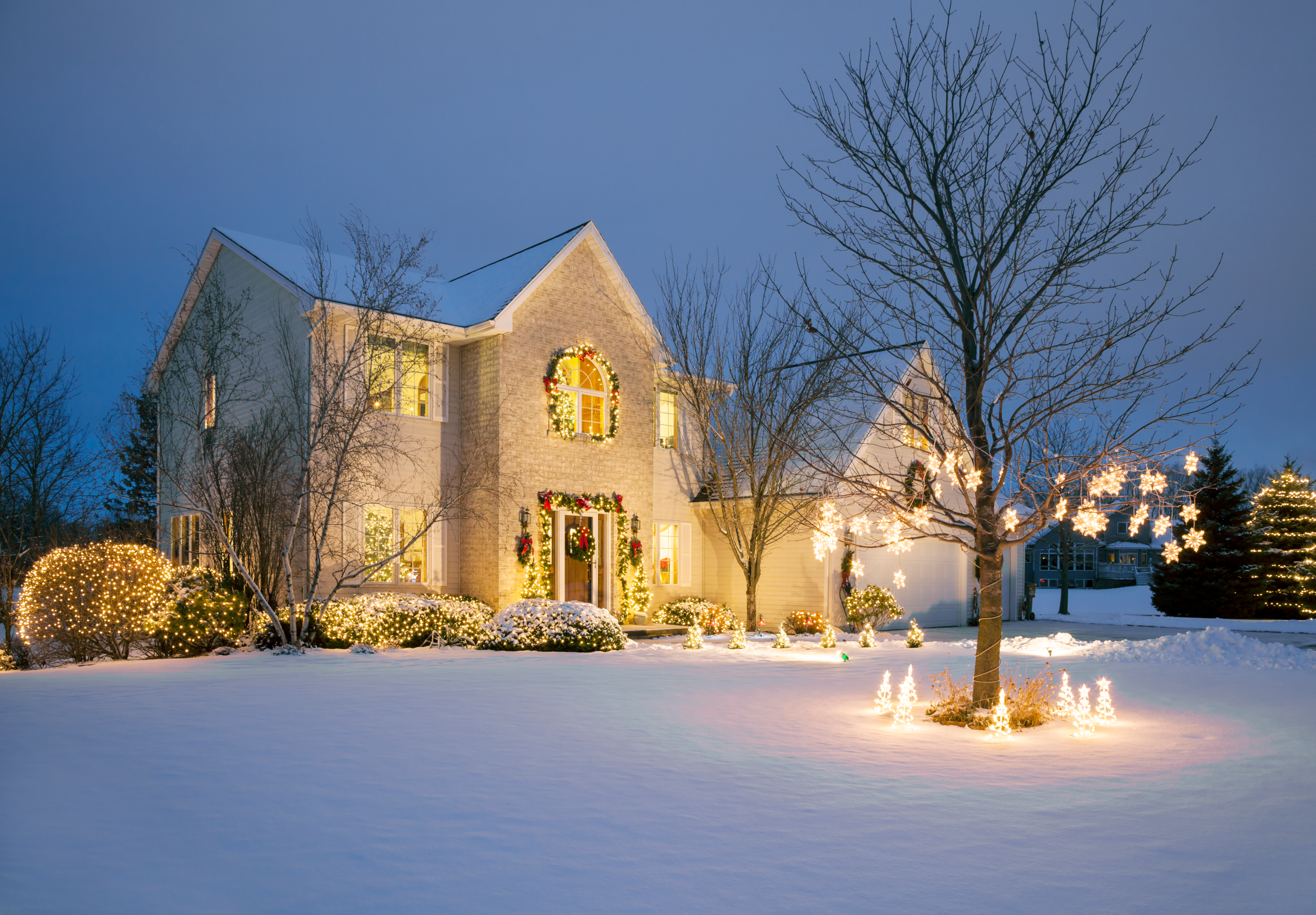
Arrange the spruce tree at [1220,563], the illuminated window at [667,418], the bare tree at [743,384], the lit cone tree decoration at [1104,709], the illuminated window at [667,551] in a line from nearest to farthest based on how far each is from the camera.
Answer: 1. the lit cone tree decoration at [1104,709]
2. the bare tree at [743,384]
3. the illuminated window at [667,551]
4. the illuminated window at [667,418]
5. the spruce tree at [1220,563]

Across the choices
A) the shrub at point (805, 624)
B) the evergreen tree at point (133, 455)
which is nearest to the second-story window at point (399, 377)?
the evergreen tree at point (133, 455)

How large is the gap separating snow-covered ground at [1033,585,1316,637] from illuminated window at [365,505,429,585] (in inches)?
751

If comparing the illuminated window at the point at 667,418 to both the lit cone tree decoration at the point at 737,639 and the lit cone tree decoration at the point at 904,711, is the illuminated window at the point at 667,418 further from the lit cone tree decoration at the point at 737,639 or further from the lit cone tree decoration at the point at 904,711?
the lit cone tree decoration at the point at 904,711

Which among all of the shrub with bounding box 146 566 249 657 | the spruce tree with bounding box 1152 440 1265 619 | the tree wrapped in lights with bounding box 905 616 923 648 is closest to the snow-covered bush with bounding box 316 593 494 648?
the shrub with bounding box 146 566 249 657

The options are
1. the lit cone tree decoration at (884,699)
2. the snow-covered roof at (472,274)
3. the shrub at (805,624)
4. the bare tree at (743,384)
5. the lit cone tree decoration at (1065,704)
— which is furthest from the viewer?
the shrub at (805,624)

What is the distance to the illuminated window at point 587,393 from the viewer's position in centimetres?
1928

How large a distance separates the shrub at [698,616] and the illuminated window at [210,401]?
1019cm

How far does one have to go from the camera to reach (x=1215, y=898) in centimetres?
425

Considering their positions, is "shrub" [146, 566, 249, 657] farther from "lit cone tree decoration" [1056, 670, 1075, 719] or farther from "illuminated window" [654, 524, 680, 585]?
"lit cone tree decoration" [1056, 670, 1075, 719]

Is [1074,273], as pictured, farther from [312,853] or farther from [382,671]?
[382,671]

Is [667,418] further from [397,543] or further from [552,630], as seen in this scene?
[552,630]

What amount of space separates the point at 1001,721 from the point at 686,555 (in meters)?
14.2

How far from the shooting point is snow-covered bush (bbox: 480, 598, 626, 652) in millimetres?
15391

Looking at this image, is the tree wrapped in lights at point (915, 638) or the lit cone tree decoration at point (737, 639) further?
the tree wrapped in lights at point (915, 638)
